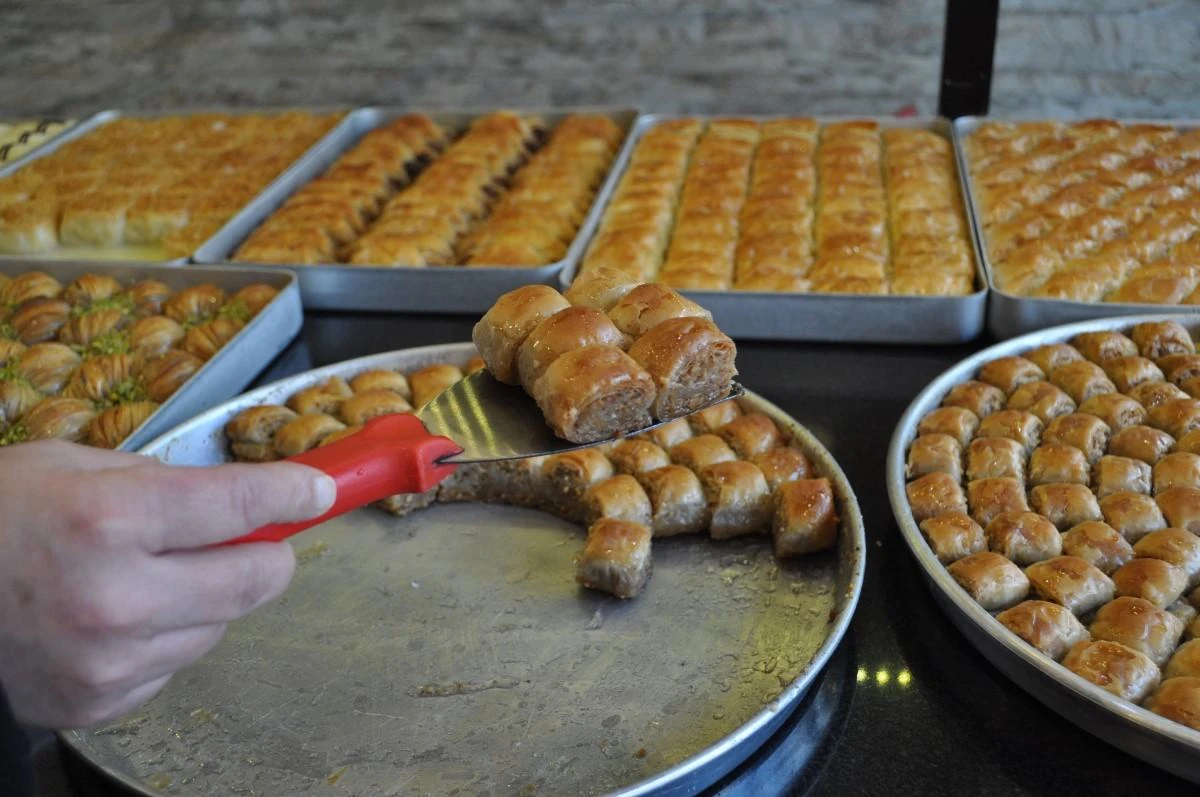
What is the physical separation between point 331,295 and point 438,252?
33cm

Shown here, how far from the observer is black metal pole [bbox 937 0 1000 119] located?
3.18 metres

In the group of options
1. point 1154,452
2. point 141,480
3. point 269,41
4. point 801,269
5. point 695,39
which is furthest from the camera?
point 269,41

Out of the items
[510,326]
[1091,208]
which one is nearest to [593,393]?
[510,326]

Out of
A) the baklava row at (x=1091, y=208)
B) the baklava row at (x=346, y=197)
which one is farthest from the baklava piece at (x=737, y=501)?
the baklava row at (x=346, y=197)

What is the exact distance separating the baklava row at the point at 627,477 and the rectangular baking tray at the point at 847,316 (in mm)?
417

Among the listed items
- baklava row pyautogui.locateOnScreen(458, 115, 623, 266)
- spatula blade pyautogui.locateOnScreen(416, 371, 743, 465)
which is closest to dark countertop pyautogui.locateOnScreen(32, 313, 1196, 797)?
spatula blade pyautogui.locateOnScreen(416, 371, 743, 465)

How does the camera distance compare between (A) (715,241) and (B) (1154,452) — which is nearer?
(B) (1154,452)

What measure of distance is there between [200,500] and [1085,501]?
146 cm

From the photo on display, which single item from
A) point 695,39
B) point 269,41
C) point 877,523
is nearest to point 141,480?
point 877,523

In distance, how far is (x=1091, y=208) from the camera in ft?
9.14

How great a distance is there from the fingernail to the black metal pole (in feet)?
9.28

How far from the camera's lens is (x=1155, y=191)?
282 centimetres

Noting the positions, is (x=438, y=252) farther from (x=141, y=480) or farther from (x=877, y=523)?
(x=141, y=480)

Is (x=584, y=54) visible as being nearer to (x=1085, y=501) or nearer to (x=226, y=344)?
(x=226, y=344)
